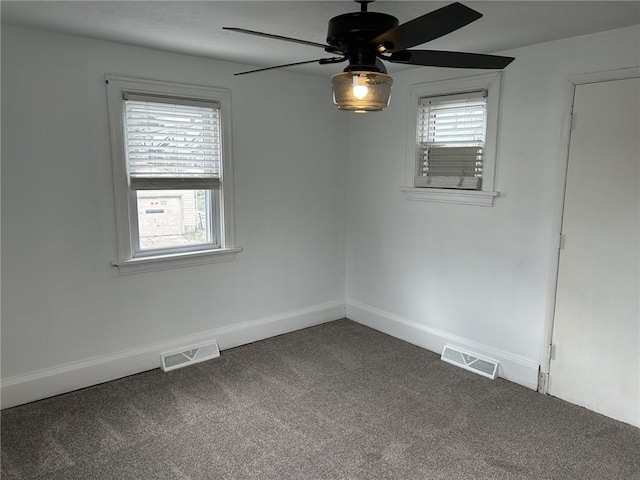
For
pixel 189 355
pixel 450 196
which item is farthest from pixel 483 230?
pixel 189 355

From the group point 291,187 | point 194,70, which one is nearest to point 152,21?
point 194,70

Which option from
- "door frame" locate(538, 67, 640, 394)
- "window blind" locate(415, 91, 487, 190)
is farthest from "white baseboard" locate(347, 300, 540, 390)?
"window blind" locate(415, 91, 487, 190)

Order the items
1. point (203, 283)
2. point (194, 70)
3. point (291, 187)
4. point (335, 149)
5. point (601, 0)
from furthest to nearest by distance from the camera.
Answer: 1. point (335, 149)
2. point (291, 187)
3. point (203, 283)
4. point (194, 70)
5. point (601, 0)

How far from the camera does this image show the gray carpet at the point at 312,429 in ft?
7.90

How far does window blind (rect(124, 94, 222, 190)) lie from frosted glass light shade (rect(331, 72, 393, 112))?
1796 millimetres

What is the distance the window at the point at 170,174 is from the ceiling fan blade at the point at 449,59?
1937 millimetres

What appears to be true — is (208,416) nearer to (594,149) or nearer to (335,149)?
(335,149)

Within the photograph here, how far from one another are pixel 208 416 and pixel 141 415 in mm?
429

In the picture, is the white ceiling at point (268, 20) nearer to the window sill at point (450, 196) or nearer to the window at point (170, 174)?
the window at point (170, 174)

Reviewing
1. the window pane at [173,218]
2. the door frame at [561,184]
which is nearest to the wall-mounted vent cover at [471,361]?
the door frame at [561,184]

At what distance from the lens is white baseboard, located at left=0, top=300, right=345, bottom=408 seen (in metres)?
3.00

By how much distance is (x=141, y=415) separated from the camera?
2900 millimetres

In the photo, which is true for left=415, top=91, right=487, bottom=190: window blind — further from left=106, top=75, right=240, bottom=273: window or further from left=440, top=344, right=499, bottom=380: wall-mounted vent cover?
left=106, top=75, right=240, bottom=273: window

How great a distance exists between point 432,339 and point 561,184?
5.47ft
